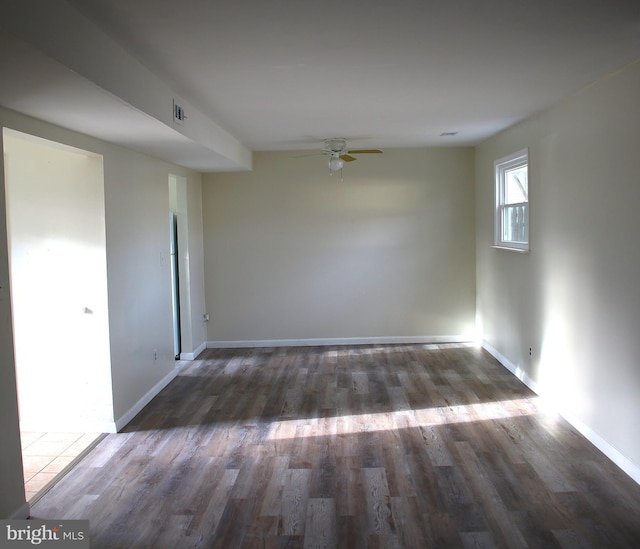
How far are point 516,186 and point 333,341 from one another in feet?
9.32

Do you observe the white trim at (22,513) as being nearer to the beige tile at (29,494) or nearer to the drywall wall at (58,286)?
the beige tile at (29,494)

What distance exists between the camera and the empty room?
2703 millimetres

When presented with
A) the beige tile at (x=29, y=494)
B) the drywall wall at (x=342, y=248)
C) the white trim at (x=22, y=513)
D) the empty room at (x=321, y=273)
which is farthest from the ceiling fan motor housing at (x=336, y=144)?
the white trim at (x=22, y=513)

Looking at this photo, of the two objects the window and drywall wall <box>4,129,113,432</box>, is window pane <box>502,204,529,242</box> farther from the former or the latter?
drywall wall <box>4,129,113,432</box>

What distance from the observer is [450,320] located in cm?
698

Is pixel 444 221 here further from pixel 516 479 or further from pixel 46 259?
pixel 46 259

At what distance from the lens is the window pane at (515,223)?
5262 millimetres

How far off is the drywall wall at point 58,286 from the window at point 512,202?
3635 mm

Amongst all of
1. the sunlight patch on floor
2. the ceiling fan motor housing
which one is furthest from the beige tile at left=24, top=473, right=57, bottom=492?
the ceiling fan motor housing

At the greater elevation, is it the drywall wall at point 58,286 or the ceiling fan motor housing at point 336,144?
the ceiling fan motor housing at point 336,144

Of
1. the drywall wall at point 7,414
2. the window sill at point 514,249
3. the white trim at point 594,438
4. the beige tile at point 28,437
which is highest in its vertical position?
the window sill at point 514,249

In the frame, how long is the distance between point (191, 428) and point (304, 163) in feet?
12.0

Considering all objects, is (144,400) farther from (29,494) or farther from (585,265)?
(585,265)

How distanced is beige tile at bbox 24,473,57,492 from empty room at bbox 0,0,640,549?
0.03m
